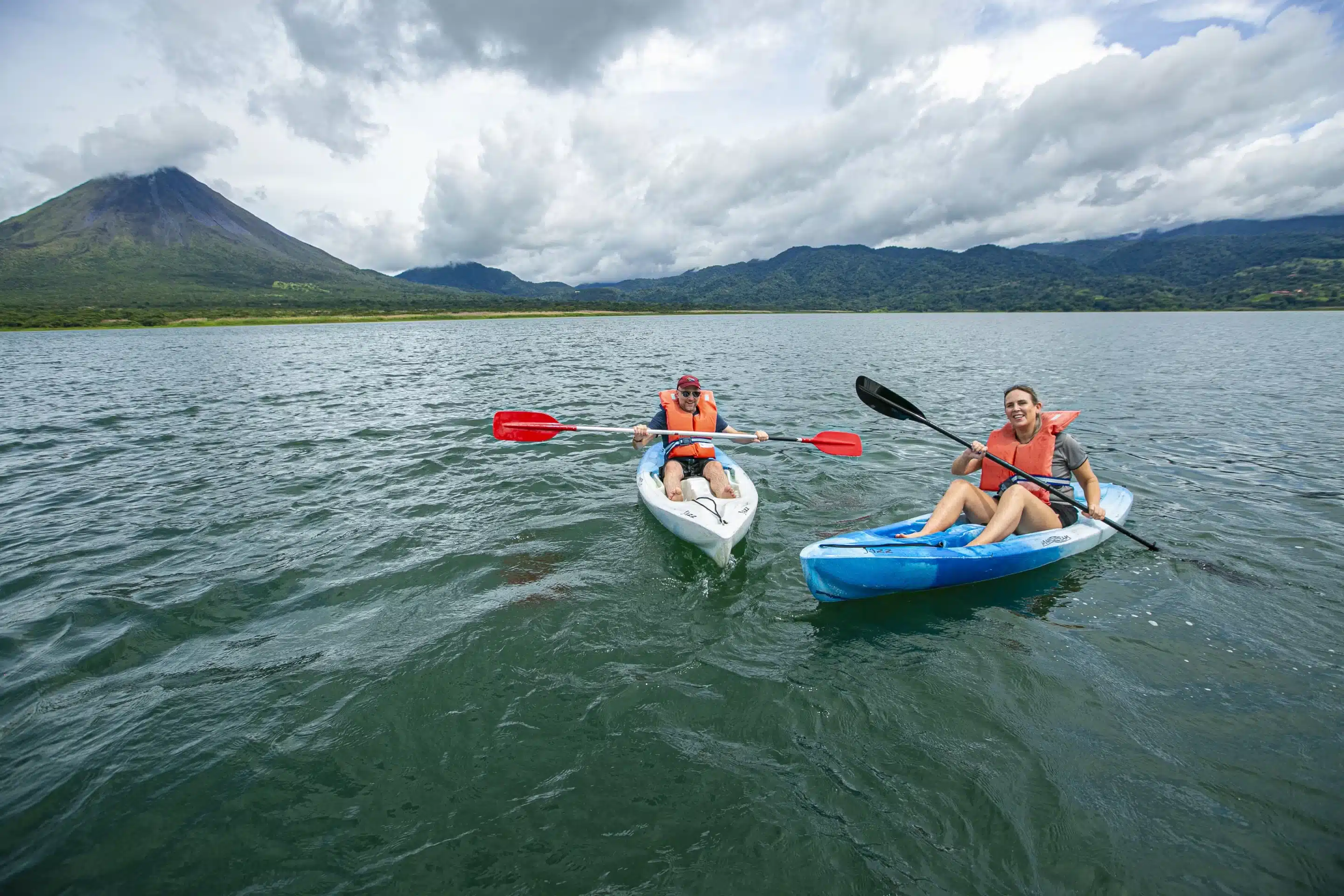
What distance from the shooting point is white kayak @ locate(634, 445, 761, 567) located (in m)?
7.55

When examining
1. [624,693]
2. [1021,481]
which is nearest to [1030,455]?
[1021,481]

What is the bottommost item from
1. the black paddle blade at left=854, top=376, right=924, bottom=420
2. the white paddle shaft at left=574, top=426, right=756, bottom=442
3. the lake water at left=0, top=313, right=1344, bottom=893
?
the lake water at left=0, top=313, right=1344, bottom=893

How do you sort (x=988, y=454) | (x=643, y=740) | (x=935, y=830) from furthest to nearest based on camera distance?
(x=988, y=454)
(x=643, y=740)
(x=935, y=830)

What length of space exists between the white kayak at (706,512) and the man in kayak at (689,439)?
166 millimetres

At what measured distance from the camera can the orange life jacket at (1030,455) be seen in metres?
7.86

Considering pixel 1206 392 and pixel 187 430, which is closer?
pixel 187 430

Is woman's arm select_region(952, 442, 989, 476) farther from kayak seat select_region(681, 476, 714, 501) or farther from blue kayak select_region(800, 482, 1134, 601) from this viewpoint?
kayak seat select_region(681, 476, 714, 501)

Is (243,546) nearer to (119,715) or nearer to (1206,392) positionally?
(119,715)

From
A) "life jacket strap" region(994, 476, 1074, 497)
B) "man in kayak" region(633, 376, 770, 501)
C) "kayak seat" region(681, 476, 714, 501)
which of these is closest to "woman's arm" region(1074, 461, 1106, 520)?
"life jacket strap" region(994, 476, 1074, 497)

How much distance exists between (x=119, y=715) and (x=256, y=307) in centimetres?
14543

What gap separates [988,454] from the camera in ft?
26.6

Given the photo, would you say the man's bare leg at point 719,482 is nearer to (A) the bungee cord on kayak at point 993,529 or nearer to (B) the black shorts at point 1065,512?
(A) the bungee cord on kayak at point 993,529

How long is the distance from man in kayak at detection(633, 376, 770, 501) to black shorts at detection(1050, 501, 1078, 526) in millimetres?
4432

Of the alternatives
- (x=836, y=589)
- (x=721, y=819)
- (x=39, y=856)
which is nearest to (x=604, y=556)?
(x=836, y=589)
